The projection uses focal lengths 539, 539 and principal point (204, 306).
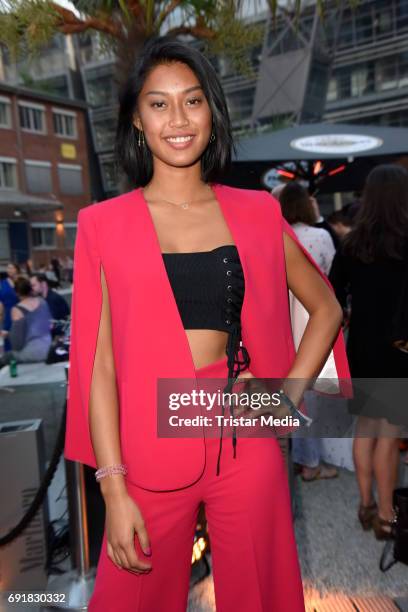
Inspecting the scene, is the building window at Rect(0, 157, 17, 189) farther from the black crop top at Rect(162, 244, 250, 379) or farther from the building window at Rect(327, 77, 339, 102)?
the black crop top at Rect(162, 244, 250, 379)

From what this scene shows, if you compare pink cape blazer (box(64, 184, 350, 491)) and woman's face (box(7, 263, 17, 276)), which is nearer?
pink cape blazer (box(64, 184, 350, 491))

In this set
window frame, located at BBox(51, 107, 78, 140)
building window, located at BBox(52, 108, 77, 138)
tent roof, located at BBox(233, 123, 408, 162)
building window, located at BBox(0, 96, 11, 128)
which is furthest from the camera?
building window, located at BBox(52, 108, 77, 138)

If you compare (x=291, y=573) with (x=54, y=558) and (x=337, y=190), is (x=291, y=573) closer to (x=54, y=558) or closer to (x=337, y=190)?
(x=54, y=558)

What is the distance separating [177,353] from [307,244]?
8.99ft

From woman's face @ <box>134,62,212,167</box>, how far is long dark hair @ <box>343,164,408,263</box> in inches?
61.0

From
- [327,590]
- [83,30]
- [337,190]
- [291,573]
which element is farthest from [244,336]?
[337,190]

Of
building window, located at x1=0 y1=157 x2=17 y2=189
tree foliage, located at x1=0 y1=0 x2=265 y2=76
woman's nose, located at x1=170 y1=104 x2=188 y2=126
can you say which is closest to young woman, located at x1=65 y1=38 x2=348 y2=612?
woman's nose, located at x1=170 y1=104 x2=188 y2=126

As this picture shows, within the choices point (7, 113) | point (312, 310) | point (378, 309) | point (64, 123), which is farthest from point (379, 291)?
point (64, 123)

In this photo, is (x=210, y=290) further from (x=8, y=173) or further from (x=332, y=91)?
(x=332, y=91)

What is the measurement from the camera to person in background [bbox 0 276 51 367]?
16.9ft

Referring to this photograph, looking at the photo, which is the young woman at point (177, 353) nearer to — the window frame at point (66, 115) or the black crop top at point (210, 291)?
the black crop top at point (210, 291)

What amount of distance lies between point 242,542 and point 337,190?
20.2 feet

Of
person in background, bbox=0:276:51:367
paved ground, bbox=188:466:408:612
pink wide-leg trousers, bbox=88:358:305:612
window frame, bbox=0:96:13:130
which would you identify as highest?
window frame, bbox=0:96:13:130

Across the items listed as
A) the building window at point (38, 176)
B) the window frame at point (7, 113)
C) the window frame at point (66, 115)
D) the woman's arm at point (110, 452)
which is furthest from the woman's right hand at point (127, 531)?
the window frame at point (66, 115)
